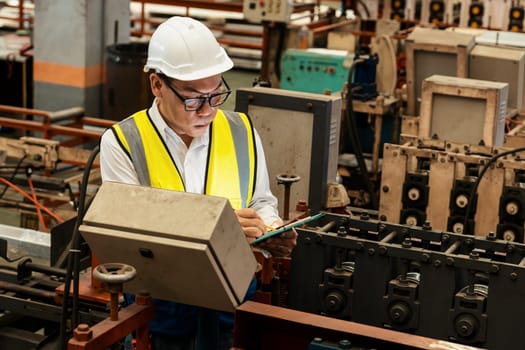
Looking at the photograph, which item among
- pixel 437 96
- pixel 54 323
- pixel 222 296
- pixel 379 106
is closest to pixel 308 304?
pixel 222 296

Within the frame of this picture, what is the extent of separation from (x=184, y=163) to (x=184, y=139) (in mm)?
75

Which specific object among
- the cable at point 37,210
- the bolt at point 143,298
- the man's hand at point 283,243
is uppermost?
the man's hand at point 283,243

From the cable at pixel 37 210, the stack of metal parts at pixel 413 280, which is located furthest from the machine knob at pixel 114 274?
the cable at pixel 37 210

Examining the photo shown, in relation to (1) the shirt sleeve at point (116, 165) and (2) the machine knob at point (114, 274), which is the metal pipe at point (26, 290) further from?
(2) the machine knob at point (114, 274)

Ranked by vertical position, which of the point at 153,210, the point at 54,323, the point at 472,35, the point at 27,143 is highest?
the point at 472,35

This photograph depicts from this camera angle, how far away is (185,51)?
254 centimetres

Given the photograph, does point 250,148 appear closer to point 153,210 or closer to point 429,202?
point 153,210

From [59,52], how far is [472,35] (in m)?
3.40

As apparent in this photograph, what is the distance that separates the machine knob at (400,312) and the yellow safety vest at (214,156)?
1.84 feet

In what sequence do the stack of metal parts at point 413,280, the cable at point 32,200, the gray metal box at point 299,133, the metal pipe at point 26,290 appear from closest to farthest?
the stack of metal parts at point 413,280
the metal pipe at point 26,290
the gray metal box at point 299,133
the cable at point 32,200

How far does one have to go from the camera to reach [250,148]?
110 inches

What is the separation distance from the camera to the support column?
7441 mm

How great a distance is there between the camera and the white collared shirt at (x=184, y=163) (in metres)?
2.55

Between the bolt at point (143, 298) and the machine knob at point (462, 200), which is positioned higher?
the bolt at point (143, 298)
